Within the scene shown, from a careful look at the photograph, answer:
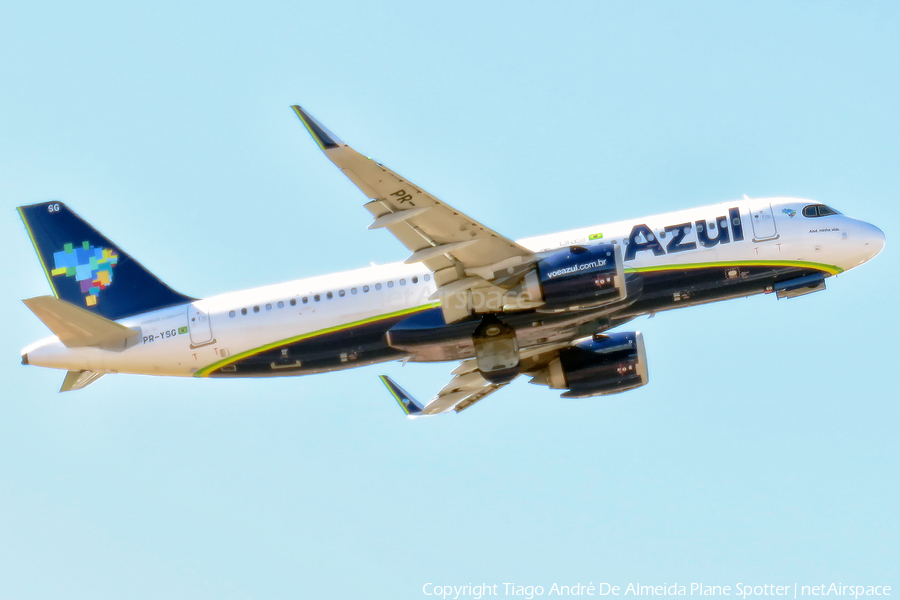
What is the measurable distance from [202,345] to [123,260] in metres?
6.18

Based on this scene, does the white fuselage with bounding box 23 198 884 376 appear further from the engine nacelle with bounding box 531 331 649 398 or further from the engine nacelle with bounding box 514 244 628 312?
the engine nacelle with bounding box 531 331 649 398

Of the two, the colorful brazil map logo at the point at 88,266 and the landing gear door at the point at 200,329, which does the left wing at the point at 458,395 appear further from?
the colorful brazil map logo at the point at 88,266

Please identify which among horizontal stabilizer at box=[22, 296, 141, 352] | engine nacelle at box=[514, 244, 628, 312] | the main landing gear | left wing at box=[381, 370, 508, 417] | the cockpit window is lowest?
Result: left wing at box=[381, 370, 508, 417]

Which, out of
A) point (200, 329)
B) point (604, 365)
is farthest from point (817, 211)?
point (200, 329)

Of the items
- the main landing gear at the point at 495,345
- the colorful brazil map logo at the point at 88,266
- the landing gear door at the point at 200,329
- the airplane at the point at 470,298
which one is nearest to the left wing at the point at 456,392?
the airplane at the point at 470,298

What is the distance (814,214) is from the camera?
1518 inches

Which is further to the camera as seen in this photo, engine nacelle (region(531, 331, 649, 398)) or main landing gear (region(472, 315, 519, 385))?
engine nacelle (region(531, 331, 649, 398))

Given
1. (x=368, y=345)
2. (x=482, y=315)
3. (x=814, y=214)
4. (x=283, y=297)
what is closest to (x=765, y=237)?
(x=814, y=214)

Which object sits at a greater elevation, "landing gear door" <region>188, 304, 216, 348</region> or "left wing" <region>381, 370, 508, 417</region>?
"landing gear door" <region>188, 304, 216, 348</region>

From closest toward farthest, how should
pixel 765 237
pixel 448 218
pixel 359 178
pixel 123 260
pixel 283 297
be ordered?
1. pixel 359 178
2. pixel 448 218
3. pixel 765 237
4. pixel 283 297
5. pixel 123 260

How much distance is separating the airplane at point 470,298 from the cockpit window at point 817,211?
0.07 metres

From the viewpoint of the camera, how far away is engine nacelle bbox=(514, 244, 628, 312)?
116 ft

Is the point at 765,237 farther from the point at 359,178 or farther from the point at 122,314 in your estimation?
the point at 122,314

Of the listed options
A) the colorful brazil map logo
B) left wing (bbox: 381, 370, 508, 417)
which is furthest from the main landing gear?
the colorful brazil map logo
